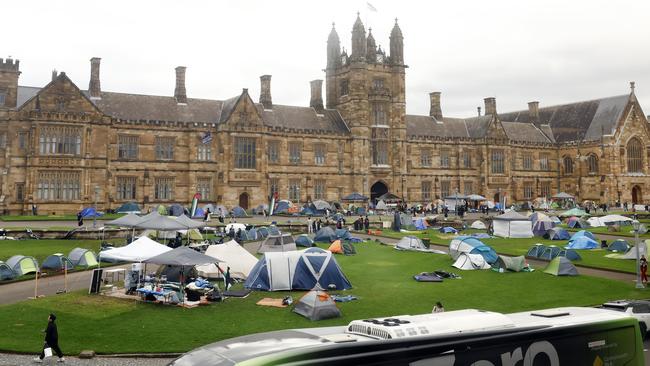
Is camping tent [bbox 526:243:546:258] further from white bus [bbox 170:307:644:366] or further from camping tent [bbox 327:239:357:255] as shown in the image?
white bus [bbox 170:307:644:366]

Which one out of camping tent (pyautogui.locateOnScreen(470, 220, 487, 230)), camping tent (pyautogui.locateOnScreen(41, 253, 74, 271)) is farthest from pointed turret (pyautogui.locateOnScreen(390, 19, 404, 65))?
camping tent (pyautogui.locateOnScreen(41, 253, 74, 271))

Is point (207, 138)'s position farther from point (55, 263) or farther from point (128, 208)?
point (55, 263)

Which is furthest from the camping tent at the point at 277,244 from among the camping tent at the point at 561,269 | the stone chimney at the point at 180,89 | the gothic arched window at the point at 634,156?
the gothic arched window at the point at 634,156

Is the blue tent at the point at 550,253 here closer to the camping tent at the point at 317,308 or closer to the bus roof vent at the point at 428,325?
the camping tent at the point at 317,308

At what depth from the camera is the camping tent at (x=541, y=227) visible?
146 ft

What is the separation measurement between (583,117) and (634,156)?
31.3ft

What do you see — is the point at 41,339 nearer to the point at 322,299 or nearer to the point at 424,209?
the point at 322,299

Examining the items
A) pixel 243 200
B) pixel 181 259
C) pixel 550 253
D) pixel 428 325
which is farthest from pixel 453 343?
pixel 243 200

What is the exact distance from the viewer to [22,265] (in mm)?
24406

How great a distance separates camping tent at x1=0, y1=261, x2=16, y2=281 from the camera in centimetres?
2342

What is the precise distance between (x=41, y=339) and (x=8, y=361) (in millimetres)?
1771

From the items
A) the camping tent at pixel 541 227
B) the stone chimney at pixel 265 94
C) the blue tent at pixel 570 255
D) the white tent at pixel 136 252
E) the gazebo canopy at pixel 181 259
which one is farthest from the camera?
the stone chimney at pixel 265 94

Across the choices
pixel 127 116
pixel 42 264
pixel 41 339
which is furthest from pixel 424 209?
pixel 41 339

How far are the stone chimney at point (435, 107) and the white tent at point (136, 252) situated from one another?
63.3 m
